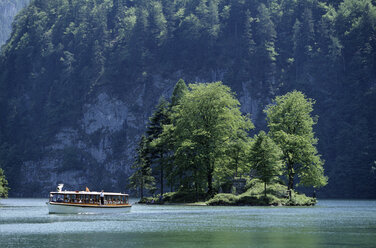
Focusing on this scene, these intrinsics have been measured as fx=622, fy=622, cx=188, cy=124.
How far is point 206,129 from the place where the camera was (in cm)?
9612

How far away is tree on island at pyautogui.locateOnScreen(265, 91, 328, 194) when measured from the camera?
3686 inches

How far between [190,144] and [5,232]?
51.2 metres

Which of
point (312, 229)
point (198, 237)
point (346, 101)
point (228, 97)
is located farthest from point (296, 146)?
point (346, 101)

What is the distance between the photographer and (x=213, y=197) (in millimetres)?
94438

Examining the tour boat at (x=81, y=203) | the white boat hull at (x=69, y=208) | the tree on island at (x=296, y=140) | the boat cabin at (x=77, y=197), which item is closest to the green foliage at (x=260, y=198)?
the tree on island at (x=296, y=140)

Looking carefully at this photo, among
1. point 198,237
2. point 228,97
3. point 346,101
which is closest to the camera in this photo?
point 198,237

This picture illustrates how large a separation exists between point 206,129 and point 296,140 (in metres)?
13.8

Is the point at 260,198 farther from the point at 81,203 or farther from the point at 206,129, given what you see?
the point at 81,203

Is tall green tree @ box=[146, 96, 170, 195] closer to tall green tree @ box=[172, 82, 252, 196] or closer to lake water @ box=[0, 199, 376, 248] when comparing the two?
tall green tree @ box=[172, 82, 252, 196]

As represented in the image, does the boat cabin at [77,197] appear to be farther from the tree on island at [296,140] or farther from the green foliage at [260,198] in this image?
the tree on island at [296,140]

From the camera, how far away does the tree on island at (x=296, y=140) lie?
93625 mm

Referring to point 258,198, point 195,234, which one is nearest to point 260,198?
point 258,198

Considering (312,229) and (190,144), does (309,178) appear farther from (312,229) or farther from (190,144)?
(312,229)

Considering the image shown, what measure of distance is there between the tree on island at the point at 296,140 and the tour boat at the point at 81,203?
29852 mm
